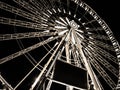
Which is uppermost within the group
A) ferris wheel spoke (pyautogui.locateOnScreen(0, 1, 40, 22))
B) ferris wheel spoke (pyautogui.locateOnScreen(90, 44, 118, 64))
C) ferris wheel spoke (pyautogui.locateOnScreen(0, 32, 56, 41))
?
ferris wheel spoke (pyautogui.locateOnScreen(0, 1, 40, 22))

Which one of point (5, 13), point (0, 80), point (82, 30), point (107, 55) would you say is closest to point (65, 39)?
point (82, 30)

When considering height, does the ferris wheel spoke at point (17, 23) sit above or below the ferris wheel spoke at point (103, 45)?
above

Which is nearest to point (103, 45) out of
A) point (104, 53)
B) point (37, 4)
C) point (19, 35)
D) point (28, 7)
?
point (104, 53)

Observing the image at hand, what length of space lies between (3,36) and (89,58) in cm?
414

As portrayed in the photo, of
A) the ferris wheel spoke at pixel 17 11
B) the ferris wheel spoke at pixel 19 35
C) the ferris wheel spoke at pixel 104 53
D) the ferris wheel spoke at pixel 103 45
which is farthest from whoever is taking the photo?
the ferris wheel spoke at pixel 103 45

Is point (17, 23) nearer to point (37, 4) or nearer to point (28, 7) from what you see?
point (28, 7)

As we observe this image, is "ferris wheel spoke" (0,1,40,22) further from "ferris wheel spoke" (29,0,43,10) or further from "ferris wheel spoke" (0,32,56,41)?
"ferris wheel spoke" (0,32,56,41)

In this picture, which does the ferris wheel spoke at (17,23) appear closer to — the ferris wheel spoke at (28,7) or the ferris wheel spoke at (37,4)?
the ferris wheel spoke at (28,7)

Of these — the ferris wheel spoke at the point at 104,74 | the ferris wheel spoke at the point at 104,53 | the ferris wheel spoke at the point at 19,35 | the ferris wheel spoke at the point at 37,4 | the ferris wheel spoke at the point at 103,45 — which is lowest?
the ferris wheel spoke at the point at 104,74

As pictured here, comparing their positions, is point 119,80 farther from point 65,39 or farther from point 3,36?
point 3,36

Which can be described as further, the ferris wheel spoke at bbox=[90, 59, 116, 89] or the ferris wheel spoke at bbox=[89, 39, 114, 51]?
the ferris wheel spoke at bbox=[89, 39, 114, 51]

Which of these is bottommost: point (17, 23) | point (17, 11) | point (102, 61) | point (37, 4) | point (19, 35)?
point (102, 61)

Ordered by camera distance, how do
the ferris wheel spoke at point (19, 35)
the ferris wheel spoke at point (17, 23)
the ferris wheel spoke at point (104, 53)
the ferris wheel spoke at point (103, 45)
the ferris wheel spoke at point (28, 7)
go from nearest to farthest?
the ferris wheel spoke at point (19, 35), the ferris wheel spoke at point (17, 23), the ferris wheel spoke at point (28, 7), the ferris wheel spoke at point (104, 53), the ferris wheel spoke at point (103, 45)

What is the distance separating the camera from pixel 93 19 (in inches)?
495
